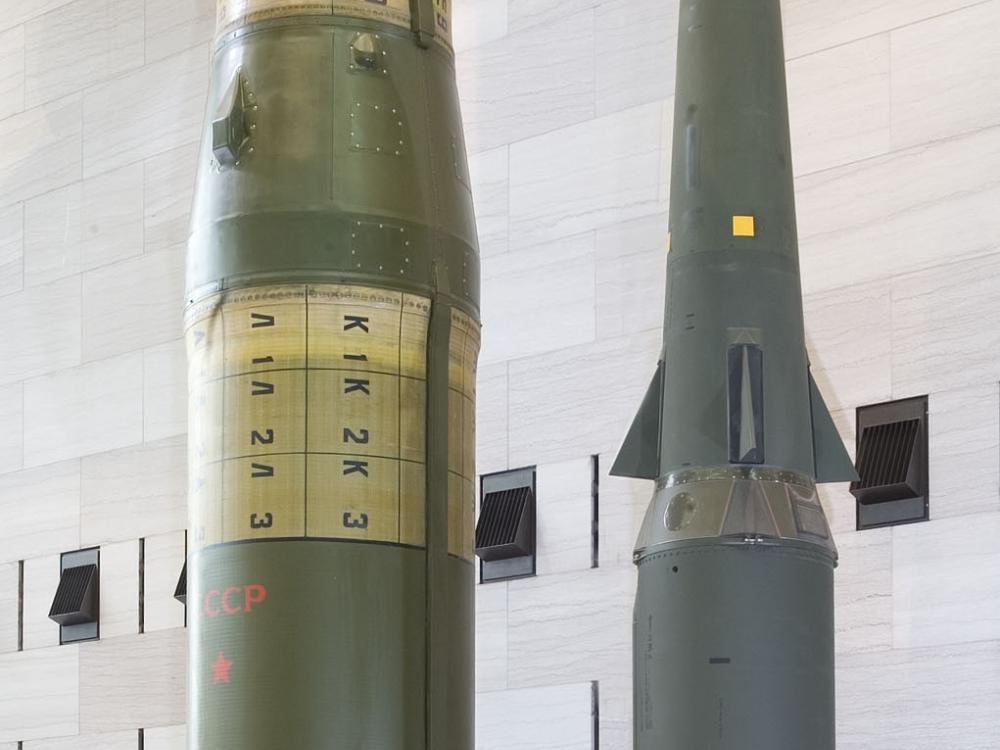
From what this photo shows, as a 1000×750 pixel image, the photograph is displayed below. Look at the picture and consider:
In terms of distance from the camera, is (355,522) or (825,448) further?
(825,448)

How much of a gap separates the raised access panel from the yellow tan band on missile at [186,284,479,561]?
4.73 m

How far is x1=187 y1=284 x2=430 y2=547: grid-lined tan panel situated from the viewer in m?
7.27

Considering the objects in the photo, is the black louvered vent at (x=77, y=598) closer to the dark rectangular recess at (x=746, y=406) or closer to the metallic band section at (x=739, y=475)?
the metallic band section at (x=739, y=475)

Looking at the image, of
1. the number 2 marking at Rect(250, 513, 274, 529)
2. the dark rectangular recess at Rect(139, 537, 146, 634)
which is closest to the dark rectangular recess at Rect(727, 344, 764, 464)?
the number 2 marking at Rect(250, 513, 274, 529)

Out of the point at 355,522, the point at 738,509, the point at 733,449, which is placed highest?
the point at 733,449

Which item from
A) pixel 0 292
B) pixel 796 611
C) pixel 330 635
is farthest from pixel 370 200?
pixel 0 292

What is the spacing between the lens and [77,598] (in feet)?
50.7

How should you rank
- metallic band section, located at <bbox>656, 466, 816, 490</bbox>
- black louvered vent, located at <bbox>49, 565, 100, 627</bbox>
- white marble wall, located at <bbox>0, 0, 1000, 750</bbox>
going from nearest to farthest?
1. metallic band section, located at <bbox>656, 466, 816, 490</bbox>
2. white marble wall, located at <bbox>0, 0, 1000, 750</bbox>
3. black louvered vent, located at <bbox>49, 565, 100, 627</bbox>

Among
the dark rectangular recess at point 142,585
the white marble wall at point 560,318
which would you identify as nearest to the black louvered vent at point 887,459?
the white marble wall at point 560,318

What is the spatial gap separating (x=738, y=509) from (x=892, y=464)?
251cm

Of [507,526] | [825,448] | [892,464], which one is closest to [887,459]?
[892,464]

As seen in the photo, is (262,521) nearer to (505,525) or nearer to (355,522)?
(355,522)

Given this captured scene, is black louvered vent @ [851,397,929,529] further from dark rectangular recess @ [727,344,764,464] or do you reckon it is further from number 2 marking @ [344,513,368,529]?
number 2 marking @ [344,513,368,529]

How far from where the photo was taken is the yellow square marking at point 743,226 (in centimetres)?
847
